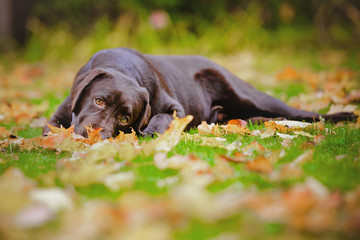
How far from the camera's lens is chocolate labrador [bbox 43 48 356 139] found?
9.98 feet

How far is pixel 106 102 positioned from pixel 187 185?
1498 mm

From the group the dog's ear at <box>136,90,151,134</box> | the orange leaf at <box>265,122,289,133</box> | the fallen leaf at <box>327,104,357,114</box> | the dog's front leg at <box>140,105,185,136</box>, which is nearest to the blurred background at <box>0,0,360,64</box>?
the fallen leaf at <box>327,104,357,114</box>

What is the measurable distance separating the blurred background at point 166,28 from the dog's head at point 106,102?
20.6ft

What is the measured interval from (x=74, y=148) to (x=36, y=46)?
8.54 meters

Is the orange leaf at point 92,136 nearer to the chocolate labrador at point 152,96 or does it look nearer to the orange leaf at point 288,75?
the chocolate labrador at point 152,96

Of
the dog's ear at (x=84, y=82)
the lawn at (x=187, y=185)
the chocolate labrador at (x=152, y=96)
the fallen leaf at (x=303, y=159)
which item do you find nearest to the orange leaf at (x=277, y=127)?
the lawn at (x=187, y=185)

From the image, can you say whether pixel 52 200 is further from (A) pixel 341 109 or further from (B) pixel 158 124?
(A) pixel 341 109

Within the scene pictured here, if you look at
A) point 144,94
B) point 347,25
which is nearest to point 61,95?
point 144,94

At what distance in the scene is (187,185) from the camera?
5.66ft

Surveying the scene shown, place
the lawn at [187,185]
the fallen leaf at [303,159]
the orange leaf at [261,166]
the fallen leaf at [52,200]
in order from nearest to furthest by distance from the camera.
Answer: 1. the lawn at [187,185]
2. the fallen leaf at [52,200]
3. the orange leaf at [261,166]
4. the fallen leaf at [303,159]

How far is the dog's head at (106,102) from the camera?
2.98m

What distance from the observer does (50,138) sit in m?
2.76

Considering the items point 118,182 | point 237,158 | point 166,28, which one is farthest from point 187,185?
point 166,28

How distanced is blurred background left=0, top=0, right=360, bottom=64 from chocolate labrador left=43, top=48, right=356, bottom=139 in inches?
187
